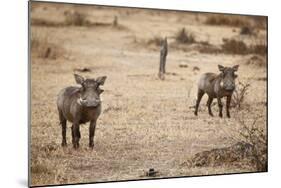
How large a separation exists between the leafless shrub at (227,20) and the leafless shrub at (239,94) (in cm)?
46

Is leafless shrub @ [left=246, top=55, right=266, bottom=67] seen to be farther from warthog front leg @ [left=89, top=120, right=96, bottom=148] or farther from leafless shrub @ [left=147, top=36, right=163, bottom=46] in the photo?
warthog front leg @ [left=89, top=120, right=96, bottom=148]

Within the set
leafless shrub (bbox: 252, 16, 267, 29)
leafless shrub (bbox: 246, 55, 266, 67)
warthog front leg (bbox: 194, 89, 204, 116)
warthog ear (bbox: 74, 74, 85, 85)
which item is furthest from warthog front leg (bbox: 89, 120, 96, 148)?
leafless shrub (bbox: 252, 16, 267, 29)

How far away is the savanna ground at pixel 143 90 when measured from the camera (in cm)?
362

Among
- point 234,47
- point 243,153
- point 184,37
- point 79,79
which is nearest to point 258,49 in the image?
point 234,47

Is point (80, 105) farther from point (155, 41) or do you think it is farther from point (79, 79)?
point (155, 41)

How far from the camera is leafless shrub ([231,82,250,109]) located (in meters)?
4.12

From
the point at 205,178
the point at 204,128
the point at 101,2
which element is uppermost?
the point at 101,2

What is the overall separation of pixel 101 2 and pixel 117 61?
0.43m

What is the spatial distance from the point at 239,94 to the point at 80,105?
1.25 meters

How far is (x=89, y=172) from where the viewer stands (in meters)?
3.71

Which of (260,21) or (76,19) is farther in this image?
(260,21)

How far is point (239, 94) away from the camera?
414cm

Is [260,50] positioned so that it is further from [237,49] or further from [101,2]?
[101,2]

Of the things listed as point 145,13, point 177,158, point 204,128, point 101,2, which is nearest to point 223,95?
point 204,128
